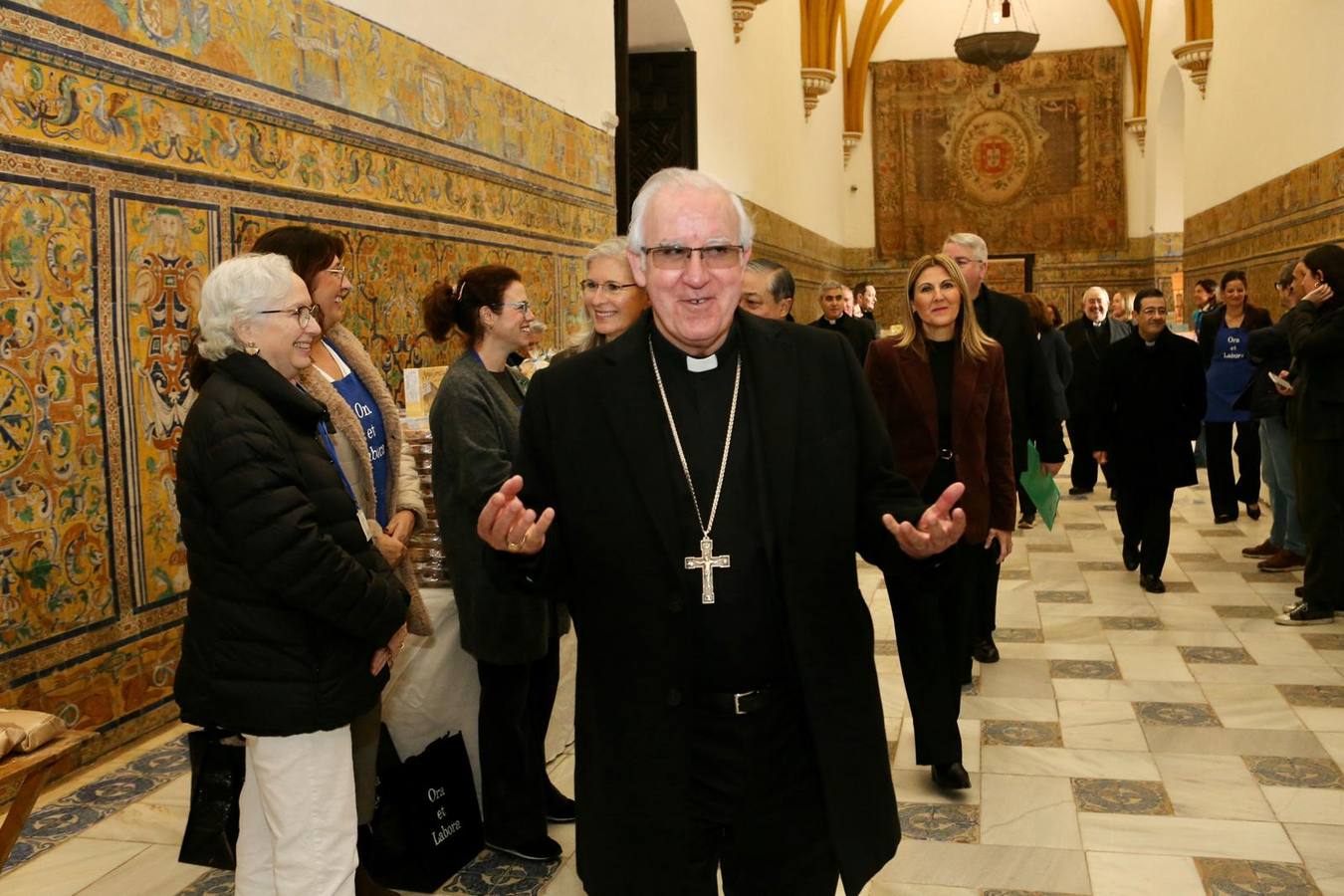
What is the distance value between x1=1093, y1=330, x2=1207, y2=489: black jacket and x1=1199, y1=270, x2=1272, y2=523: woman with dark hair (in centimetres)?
204

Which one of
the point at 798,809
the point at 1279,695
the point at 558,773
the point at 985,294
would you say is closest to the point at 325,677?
the point at 798,809

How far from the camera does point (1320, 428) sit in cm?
659

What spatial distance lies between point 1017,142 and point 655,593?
78.7ft

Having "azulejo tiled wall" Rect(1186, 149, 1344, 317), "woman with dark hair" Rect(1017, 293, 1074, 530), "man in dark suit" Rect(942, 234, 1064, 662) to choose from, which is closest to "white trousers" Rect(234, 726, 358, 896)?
"man in dark suit" Rect(942, 234, 1064, 662)

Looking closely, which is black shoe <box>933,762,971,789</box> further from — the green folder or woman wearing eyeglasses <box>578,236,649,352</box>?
the green folder

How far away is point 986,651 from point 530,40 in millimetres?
5327

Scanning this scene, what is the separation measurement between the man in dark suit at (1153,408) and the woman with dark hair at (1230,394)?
205 cm

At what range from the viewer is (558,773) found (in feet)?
15.1

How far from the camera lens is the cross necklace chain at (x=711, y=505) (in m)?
2.32

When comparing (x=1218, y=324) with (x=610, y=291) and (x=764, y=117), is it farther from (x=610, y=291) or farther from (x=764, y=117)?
(x=764, y=117)

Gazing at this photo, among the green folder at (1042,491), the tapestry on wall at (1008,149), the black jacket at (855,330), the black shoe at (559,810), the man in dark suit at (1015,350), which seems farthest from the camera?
the tapestry on wall at (1008,149)

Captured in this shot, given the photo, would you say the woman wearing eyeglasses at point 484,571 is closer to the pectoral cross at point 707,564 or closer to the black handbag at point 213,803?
the black handbag at point 213,803

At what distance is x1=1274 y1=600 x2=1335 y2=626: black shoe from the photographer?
22.1ft

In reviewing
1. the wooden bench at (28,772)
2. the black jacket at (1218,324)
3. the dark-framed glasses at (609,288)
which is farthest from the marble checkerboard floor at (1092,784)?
the black jacket at (1218,324)
